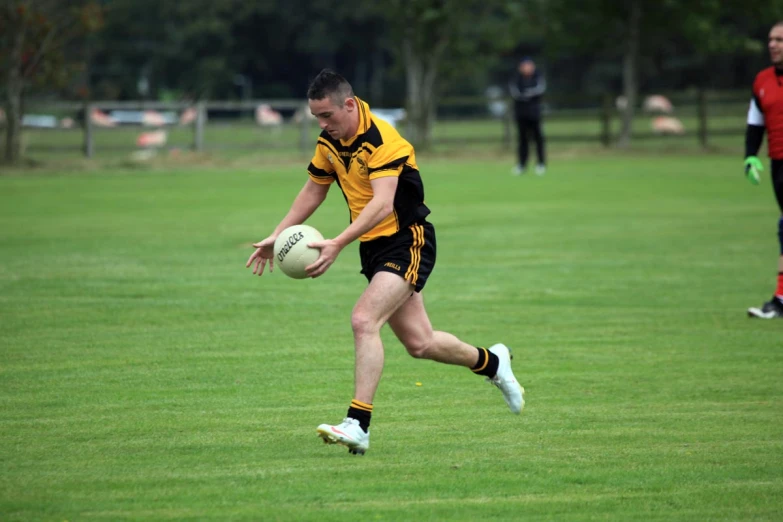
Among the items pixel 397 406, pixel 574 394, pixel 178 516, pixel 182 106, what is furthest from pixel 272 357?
pixel 182 106

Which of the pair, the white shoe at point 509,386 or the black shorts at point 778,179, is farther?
the black shorts at point 778,179

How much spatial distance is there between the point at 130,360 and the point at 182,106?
27.3m

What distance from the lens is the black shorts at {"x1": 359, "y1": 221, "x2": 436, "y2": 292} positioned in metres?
6.16

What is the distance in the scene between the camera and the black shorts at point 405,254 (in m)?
6.16

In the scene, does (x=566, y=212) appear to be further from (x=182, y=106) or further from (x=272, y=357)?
(x=182, y=106)

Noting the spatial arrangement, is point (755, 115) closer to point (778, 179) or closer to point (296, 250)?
point (778, 179)

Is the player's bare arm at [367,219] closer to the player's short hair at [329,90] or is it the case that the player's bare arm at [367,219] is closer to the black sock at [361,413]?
the player's short hair at [329,90]

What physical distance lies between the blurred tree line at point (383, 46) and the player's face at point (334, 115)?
80.6 feet

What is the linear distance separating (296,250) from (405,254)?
59 cm

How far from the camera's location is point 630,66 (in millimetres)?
37531

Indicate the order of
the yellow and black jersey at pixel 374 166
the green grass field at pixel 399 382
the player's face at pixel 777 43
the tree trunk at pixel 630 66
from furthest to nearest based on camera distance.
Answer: the tree trunk at pixel 630 66 → the player's face at pixel 777 43 → the yellow and black jersey at pixel 374 166 → the green grass field at pixel 399 382

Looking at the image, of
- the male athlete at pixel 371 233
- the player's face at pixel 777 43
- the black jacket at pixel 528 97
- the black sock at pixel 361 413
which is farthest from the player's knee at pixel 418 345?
the black jacket at pixel 528 97

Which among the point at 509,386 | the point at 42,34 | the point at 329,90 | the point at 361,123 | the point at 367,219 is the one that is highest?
the point at 42,34

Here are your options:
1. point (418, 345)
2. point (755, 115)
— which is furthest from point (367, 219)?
point (755, 115)
